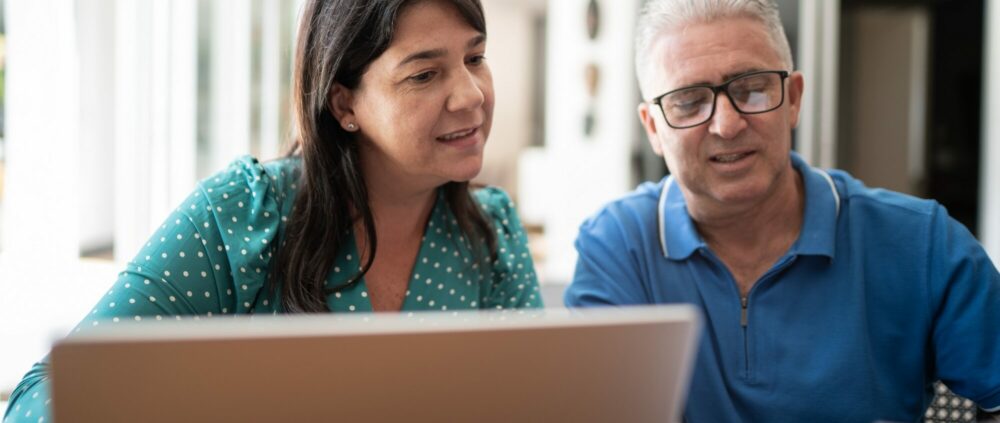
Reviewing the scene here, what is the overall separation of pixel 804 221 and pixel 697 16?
15.3 inches

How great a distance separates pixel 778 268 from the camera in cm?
139

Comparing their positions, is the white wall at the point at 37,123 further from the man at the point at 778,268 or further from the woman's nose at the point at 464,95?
the man at the point at 778,268

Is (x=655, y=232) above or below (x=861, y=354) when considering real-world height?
above

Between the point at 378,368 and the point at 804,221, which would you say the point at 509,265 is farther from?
the point at 378,368

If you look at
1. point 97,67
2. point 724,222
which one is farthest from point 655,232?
point 97,67

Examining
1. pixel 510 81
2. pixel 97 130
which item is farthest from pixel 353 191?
pixel 510 81

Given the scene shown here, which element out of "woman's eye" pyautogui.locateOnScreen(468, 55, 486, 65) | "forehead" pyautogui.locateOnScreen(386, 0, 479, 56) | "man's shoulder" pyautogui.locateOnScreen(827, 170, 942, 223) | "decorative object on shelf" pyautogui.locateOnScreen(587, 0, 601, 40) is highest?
"decorative object on shelf" pyautogui.locateOnScreen(587, 0, 601, 40)

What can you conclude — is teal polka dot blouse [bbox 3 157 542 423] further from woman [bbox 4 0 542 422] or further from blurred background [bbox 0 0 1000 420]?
blurred background [bbox 0 0 1000 420]

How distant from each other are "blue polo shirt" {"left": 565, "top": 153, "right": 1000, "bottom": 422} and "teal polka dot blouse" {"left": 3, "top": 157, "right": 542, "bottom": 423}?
8.0 inches

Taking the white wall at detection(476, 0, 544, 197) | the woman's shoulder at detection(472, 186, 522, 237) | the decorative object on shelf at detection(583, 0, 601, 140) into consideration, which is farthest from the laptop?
the white wall at detection(476, 0, 544, 197)

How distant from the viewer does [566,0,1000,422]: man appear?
132 cm

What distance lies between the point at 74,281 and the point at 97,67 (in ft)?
5.32

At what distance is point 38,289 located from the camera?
2.76m

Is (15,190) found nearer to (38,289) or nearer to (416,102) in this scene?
(38,289)
